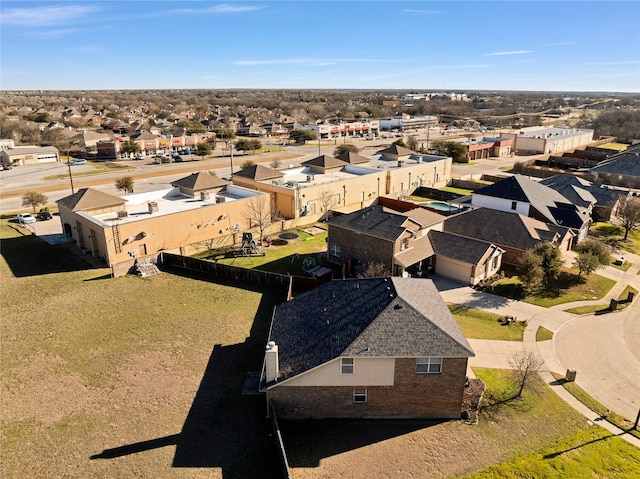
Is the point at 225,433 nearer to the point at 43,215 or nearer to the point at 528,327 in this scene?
the point at 528,327

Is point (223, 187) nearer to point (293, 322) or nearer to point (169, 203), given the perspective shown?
point (169, 203)

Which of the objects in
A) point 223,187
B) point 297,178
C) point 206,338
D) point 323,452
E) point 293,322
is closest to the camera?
point 323,452

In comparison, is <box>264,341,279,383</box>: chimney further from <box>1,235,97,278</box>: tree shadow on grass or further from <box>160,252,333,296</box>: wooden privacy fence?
<box>1,235,97,278</box>: tree shadow on grass

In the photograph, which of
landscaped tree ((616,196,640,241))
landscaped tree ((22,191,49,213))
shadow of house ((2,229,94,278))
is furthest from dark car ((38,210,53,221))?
landscaped tree ((616,196,640,241))

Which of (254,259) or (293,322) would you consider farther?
(254,259)

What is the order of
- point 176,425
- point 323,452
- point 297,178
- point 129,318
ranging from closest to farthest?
point 323,452 → point 176,425 → point 129,318 → point 297,178

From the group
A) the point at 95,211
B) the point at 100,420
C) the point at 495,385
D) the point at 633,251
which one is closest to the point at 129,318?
the point at 100,420

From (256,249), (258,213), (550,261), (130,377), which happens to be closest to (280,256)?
(256,249)
